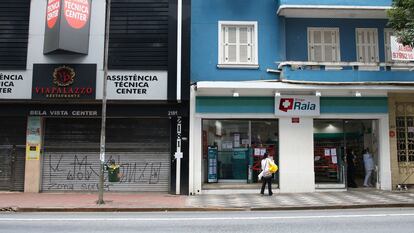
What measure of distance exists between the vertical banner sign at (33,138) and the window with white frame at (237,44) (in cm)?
747

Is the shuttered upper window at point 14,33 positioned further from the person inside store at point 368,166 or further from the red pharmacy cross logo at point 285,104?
the person inside store at point 368,166

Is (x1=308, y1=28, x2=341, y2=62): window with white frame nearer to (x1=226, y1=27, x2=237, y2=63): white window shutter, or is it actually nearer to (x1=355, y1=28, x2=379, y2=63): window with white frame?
(x1=355, y1=28, x2=379, y2=63): window with white frame

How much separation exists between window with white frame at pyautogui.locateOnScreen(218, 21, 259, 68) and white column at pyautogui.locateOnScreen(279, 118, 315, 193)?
277 centimetres

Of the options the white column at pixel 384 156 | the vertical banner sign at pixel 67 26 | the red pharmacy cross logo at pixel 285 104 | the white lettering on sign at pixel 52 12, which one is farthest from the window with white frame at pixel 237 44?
the white lettering on sign at pixel 52 12

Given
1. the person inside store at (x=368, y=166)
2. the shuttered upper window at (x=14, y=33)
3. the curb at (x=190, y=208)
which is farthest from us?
the person inside store at (x=368, y=166)

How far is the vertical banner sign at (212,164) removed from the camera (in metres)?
18.9

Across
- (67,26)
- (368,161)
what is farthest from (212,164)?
(67,26)

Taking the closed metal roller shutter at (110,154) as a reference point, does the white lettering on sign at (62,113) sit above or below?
above

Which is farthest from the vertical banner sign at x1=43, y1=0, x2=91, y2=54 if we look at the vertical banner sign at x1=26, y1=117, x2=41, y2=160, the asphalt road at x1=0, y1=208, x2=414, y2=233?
the asphalt road at x1=0, y1=208, x2=414, y2=233

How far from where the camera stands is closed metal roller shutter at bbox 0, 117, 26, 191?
18.9m

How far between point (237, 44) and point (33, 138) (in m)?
8.71

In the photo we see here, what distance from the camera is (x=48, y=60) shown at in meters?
18.2

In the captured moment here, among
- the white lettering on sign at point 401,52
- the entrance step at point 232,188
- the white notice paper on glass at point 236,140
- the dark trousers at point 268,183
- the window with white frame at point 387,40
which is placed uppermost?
the window with white frame at point 387,40

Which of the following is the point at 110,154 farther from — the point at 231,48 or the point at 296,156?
the point at 296,156
